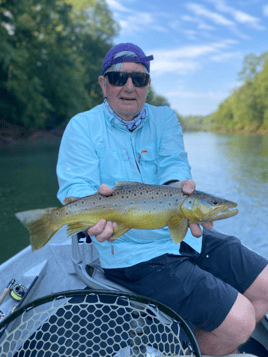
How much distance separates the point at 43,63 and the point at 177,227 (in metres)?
30.4

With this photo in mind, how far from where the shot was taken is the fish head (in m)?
1.94

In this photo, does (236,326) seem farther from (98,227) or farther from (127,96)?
(127,96)

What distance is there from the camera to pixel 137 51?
2.46 meters

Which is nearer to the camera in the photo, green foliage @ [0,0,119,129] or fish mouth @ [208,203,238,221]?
fish mouth @ [208,203,238,221]

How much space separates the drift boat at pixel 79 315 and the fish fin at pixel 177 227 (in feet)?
1.65

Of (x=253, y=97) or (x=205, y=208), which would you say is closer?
(x=205, y=208)

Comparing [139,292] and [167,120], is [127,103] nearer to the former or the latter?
[167,120]

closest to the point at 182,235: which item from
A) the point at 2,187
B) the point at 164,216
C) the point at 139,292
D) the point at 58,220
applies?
the point at 164,216

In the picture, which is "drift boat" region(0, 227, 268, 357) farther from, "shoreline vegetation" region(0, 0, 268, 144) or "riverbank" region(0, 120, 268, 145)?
"riverbank" region(0, 120, 268, 145)

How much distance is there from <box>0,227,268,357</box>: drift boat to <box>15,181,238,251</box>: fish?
47cm

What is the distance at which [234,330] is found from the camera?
6.21 feet

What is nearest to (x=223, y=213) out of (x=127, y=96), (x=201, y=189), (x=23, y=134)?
(x=127, y=96)

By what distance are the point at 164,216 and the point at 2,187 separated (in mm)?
10334

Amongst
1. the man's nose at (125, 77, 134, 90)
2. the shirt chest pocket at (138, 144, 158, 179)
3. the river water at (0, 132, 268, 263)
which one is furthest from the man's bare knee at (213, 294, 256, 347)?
the river water at (0, 132, 268, 263)
